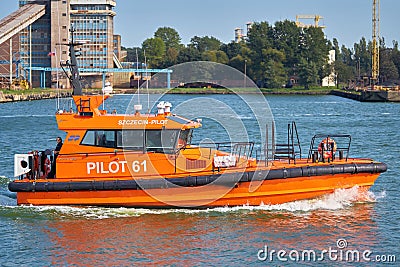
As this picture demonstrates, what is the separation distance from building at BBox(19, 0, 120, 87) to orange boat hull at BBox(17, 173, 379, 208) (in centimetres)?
10057

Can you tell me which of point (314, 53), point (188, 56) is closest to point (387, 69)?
point (314, 53)

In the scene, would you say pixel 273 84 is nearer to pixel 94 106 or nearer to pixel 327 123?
pixel 327 123

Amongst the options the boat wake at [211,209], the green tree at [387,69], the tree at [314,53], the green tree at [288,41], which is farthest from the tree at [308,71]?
the boat wake at [211,209]

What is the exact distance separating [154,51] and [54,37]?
1287 inches

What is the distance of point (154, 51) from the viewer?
14612 centimetres

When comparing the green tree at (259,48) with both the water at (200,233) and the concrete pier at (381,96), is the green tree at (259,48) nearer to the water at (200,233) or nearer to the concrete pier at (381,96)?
the concrete pier at (381,96)

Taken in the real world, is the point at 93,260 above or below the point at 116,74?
below

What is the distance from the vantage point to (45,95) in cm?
9794

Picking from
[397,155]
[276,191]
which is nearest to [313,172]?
[276,191]

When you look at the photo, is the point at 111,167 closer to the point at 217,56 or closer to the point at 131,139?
the point at 131,139

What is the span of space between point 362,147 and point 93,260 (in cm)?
2078

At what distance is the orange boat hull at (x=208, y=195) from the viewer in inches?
655

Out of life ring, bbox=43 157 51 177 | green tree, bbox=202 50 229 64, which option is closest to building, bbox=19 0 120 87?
green tree, bbox=202 50 229 64

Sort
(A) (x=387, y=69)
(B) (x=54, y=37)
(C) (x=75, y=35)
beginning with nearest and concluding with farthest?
(B) (x=54, y=37) < (C) (x=75, y=35) < (A) (x=387, y=69)
